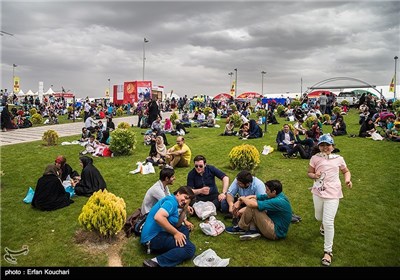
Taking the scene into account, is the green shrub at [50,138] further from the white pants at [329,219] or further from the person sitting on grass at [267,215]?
the white pants at [329,219]

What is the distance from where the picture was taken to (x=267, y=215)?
524 centimetres

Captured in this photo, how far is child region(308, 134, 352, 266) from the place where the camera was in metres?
4.59

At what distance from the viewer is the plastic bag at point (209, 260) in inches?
176

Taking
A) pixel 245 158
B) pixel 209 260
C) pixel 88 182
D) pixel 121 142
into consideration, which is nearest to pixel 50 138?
pixel 121 142

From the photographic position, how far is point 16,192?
26.4 feet

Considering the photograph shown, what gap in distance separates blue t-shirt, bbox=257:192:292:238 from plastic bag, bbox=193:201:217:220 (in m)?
1.29

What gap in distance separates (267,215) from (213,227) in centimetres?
102

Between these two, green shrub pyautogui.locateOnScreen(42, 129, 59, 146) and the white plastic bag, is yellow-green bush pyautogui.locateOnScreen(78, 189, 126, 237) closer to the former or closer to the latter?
green shrub pyautogui.locateOnScreen(42, 129, 59, 146)

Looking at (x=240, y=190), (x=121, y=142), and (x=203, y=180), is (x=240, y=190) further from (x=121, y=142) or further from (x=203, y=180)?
(x=121, y=142)

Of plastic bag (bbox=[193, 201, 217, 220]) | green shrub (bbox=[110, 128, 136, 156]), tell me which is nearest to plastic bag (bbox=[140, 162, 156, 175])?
green shrub (bbox=[110, 128, 136, 156])

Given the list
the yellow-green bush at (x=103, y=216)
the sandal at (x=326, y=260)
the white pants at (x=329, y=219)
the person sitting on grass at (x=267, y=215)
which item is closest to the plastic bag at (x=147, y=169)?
the yellow-green bush at (x=103, y=216)
